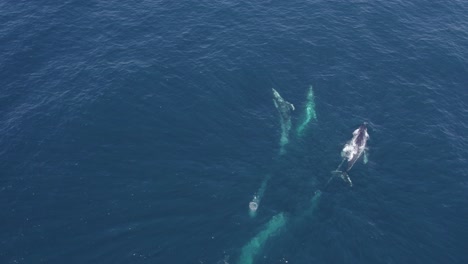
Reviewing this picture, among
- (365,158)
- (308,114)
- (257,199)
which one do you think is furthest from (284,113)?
(257,199)

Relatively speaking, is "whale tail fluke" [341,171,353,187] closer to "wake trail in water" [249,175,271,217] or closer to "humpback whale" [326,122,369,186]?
"humpback whale" [326,122,369,186]

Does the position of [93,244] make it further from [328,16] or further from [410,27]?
[410,27]

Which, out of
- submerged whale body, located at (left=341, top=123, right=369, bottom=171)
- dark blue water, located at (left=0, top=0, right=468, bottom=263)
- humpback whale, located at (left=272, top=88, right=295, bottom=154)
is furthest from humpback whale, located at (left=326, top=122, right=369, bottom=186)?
humpback whale, located at (left=272, top=88, right=295, bottom=154)

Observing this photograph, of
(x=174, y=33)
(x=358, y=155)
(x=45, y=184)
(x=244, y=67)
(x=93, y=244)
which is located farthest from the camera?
(x=174, y=33)

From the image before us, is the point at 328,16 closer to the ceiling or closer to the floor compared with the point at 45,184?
closer to the ceiling

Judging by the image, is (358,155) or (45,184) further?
(358,155)

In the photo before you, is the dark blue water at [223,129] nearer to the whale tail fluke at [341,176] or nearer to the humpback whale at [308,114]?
the whale tail fluke at [341,176]

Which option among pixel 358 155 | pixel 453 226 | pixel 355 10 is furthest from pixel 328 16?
pixel 453 226

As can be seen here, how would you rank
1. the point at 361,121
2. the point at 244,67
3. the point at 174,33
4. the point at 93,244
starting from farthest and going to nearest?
the point at 174,33 < the point at 244,67 < the point at 361,121 < the point at 93,244
